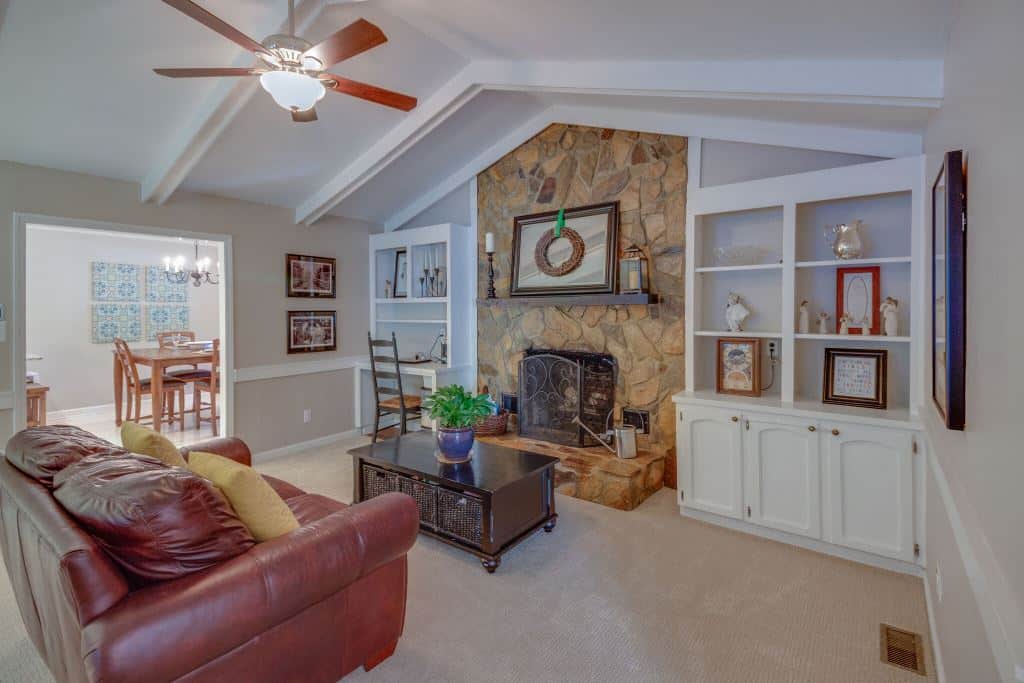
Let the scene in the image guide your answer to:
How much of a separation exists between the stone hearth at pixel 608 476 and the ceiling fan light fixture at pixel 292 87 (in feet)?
9.35

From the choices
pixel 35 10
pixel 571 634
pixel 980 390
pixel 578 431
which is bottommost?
pixel 571 634

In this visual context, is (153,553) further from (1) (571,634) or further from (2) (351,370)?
(2) (351,370)

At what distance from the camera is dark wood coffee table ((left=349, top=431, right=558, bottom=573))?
9.05 feet

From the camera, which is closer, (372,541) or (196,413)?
(372,541)

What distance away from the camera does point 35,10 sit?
2.45 metres

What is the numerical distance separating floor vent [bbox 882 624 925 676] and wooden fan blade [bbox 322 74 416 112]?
3.21m

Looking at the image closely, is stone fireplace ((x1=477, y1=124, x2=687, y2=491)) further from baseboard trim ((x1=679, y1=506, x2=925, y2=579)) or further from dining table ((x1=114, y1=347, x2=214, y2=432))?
dining table ((x1=114, y1=347, x2=214, y2=432))

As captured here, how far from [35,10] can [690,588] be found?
13.8 feet

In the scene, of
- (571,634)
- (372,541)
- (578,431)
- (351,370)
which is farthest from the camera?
(351,370)

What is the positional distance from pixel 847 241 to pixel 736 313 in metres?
0.76

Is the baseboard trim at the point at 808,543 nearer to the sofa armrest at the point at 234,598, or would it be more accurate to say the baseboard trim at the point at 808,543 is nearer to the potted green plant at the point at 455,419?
the potted green plant at the point at 455,419

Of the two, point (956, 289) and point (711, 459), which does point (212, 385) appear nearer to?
point (711, 459)

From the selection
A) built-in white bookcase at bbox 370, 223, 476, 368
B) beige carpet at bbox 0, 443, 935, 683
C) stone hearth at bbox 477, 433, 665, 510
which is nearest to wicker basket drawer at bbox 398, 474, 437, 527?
beige carpet at bbox 0, 443, 935, 683

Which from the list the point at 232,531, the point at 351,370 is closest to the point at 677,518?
the point at 232,531
